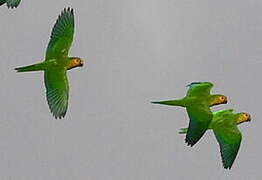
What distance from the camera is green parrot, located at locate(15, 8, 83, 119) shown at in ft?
20.2

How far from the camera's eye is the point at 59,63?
20.4 ft

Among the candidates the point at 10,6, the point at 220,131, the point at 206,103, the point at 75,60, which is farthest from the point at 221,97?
the point at 10,6

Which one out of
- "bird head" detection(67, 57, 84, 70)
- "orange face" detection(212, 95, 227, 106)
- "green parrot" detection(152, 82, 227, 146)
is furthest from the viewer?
"orange face" detection(212, 95, 227, 106)

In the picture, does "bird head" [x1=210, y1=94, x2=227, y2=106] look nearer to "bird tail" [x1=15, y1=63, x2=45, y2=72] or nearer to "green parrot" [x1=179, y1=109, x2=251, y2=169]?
"green parrot" [x1=179, y1=109, x2=251, y2=169]

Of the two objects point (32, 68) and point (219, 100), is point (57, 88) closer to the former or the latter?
point (32, 68)

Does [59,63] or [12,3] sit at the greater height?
[12,3]

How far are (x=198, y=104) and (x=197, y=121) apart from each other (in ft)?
0.74

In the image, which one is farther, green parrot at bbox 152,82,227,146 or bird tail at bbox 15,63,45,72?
green parrot at bbox 152,82,227,146

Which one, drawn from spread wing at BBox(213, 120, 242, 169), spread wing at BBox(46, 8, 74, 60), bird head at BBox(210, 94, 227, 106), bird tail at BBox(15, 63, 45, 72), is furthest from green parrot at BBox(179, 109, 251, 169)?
bird tail at BBox(15, 63, 45, 72)

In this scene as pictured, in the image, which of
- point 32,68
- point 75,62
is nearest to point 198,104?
point 75,62

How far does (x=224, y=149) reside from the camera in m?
7.38

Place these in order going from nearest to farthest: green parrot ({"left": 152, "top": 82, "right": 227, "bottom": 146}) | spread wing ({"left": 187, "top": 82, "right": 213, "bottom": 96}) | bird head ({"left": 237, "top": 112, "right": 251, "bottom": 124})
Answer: green parrot ({"left": 152, "top": 82, "right": 227, "bottom": 146}) → spread wing ({"left": 187, "top": 82, "right": 213, "bottom": 96}) → bird head ({"left": 237, "top": 112, "right": 251, "bottom": 124})

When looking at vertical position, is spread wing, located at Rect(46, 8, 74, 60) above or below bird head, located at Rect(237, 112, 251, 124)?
above

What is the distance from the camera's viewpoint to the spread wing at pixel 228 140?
23.9 feet
